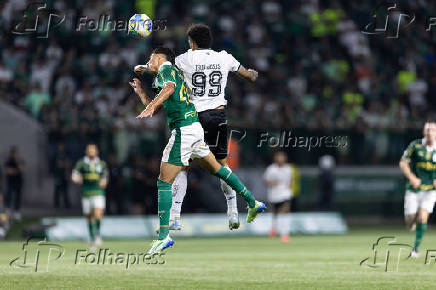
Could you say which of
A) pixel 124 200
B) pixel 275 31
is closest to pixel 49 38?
pixel 124 200

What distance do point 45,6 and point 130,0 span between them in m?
2.70

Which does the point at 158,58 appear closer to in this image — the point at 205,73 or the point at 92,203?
the point at 205,73

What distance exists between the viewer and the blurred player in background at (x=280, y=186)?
2509cm

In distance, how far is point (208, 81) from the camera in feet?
40.3

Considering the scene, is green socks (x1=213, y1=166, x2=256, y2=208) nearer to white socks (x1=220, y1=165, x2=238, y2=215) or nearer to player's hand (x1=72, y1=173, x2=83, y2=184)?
white socks (x1=220, y1=165, x2=238, y2=215)

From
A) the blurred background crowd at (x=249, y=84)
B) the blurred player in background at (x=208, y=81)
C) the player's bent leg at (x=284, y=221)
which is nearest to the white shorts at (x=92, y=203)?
the blurred background crowd at (x=249, y=84)

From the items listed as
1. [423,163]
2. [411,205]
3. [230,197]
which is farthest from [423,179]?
[230,197]

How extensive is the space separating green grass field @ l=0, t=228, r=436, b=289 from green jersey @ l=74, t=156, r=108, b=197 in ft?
5.10

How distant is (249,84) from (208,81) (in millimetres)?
15182

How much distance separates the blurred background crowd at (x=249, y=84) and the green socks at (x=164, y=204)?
1344 centimetres

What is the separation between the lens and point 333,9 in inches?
1176

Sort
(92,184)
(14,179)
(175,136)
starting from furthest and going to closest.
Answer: (14,179) < (92,184) < (175,136)

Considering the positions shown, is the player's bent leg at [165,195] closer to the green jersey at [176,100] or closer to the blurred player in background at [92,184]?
the green jersey at [176,100]

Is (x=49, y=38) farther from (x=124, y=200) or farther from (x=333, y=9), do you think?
(x=333, y=9)
